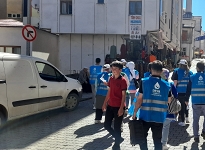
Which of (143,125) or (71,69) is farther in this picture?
(71,69)

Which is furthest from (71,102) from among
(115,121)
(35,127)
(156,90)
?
(156,90)

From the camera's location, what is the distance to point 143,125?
4.68 meters

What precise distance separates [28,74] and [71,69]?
650 inches

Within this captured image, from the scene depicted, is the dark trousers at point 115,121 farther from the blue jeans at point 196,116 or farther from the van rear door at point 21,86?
the van rear door at point 21,86

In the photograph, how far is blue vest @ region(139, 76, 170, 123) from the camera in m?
4.56

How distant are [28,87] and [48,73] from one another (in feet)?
4.14

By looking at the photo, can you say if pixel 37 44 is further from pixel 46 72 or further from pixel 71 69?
pixel 71 69

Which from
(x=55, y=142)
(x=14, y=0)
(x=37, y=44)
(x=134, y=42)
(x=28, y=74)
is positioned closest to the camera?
(x=55, y=142)

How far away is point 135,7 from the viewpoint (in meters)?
22.4

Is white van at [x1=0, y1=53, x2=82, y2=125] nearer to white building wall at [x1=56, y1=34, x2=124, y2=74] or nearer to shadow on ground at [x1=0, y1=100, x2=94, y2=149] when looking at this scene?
shadow on ground at [x1=0, y1=100, x2=94, y2=149]

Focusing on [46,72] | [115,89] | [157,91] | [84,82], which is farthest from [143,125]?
[84,82]

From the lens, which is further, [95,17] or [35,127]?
[95,17]

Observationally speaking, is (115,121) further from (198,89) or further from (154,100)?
(198,89)

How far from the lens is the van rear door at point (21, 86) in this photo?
741 centimetres
